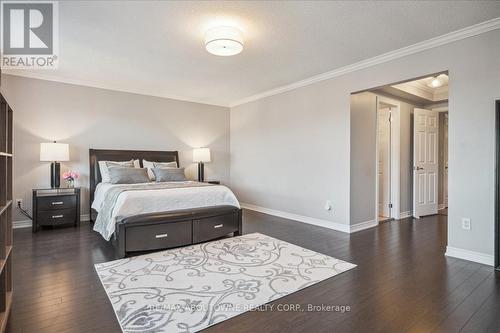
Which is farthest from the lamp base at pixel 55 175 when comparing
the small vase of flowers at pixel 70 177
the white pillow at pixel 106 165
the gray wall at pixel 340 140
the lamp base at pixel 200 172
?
the gray wall at pixel 340 140

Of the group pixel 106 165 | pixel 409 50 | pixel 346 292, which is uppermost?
pixel 409 50

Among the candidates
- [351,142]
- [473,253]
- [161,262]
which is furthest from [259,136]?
[473,253]

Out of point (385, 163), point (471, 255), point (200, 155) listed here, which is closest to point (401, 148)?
point (385, 163)

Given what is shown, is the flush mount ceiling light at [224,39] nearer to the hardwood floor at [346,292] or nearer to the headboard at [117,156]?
the hardwood floor at [346,292]

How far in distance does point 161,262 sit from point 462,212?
3393 millimetres

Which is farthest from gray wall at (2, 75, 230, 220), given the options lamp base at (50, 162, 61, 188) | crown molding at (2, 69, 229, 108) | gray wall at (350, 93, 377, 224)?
gray wall at (350, 93, 377, 224)

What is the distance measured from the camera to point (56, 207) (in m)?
4.11

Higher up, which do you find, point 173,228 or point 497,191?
point 497,191

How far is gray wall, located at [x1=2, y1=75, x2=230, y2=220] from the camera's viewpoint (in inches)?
169

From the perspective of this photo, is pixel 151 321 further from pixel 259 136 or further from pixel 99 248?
pixel 259 136

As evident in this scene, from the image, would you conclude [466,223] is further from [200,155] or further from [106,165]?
[106,165]

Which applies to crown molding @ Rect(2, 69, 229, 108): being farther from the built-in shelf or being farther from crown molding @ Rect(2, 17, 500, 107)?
the built-in shelf

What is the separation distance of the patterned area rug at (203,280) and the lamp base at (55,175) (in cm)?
245

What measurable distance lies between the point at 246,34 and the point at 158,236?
8.38ft
